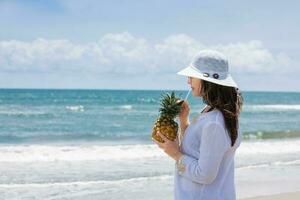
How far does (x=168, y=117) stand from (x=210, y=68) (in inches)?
12.4

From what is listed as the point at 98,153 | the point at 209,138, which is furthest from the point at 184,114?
the point at 98,153

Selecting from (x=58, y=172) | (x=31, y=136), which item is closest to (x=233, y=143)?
(x=58, y=172)

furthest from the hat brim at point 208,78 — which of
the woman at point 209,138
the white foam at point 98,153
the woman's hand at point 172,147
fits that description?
the white foam at point 98,153

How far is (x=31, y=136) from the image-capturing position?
2397 cm

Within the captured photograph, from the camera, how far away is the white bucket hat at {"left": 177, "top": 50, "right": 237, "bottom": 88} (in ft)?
9.21

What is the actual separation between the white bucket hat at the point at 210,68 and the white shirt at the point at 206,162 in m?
0.15

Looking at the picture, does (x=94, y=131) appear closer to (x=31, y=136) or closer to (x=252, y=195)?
(x=31, y=136)

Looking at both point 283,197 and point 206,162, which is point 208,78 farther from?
point 283,197

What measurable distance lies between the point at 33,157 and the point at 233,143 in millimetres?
12297

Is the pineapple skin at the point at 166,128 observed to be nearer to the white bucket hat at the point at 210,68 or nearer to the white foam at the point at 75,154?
the white bucket hat at the point at 210,68

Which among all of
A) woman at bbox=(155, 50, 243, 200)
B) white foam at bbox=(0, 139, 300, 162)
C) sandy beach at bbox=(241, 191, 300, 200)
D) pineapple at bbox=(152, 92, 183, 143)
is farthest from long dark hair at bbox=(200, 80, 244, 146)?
white foam at bbox=(0, 139, 300, 162)

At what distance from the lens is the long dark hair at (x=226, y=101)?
110 inches

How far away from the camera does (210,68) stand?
285 cm

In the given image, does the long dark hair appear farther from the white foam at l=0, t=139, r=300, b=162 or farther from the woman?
the white foam at l=0, t=139, r=300, b=162
